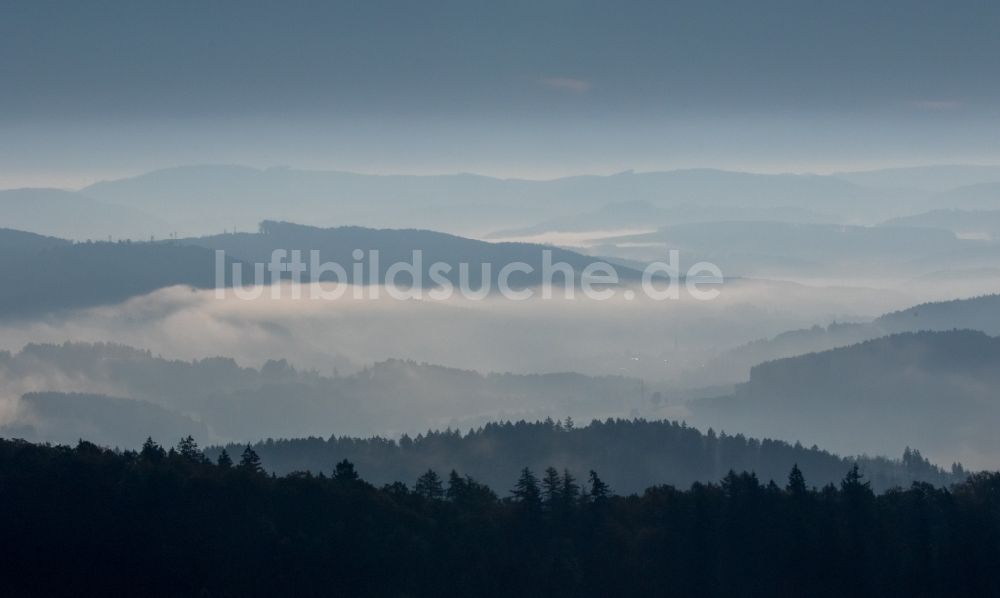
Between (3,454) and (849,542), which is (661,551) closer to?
(849,542)

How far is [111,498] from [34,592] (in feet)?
40.6

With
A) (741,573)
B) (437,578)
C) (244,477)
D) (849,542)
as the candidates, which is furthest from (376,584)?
(849,542)

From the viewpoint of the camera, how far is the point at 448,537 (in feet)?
281

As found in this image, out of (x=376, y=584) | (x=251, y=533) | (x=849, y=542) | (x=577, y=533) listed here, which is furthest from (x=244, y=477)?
(x=849, y=542)

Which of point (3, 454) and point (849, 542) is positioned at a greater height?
point (3, 454)

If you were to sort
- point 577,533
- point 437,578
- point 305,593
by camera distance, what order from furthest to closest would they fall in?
point 577,533 < point 437,578 < point 305,593

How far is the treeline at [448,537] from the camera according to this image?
7562cm

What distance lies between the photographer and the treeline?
248 feet

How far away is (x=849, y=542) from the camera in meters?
87.5

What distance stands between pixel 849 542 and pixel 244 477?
118 ft

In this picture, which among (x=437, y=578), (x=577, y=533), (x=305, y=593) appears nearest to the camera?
(x=305, y=593)

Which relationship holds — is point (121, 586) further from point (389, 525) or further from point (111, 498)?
point (389, 525)

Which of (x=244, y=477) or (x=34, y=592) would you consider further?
(x=244, y=477)

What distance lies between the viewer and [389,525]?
84750 millimetres
